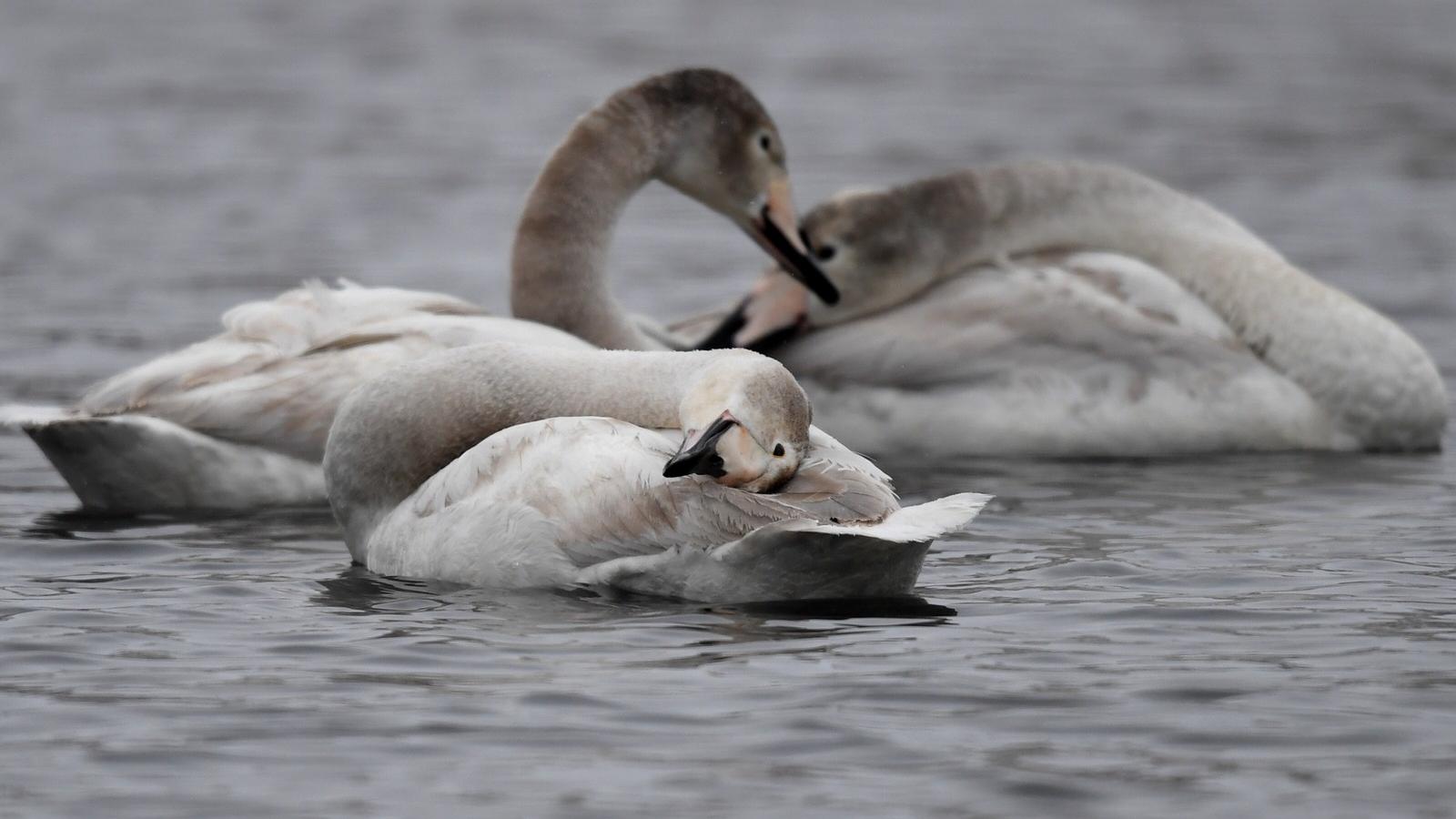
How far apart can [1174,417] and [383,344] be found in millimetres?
3094

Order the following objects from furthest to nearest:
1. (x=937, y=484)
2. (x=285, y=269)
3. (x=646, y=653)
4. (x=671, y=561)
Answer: (x=285, y=269)
(x=937, y=484)
(x=671, y=561)
(x=646, y=653)

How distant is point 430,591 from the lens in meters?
6.80

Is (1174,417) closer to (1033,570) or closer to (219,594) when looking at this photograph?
(1033,570)

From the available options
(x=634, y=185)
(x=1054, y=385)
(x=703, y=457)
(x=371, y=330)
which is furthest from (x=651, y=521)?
(x=1054, y=385)

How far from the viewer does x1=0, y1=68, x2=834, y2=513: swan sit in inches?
324

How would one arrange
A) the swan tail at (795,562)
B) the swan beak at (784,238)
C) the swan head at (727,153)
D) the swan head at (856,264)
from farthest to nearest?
the swan head at (856,264) → the swan beak at (784,238) → the swan head at (727,153) → the swan tail at (795,562)

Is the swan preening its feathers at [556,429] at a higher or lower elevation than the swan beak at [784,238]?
lower

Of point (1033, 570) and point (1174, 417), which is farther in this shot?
point (1174, 417)

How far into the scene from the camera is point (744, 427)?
20.6 ft

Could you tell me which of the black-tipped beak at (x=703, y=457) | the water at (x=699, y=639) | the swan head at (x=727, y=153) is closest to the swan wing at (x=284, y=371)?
the water at (x=699, y=639)


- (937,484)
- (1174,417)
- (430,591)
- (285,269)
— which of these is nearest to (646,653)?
(430,591)

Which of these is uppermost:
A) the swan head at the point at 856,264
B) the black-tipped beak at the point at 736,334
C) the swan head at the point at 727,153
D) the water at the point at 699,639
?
the swan head at the point at 727,153

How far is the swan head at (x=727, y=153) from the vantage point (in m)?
9.48

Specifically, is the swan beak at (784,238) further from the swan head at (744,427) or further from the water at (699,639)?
the swan head at (744,427)
